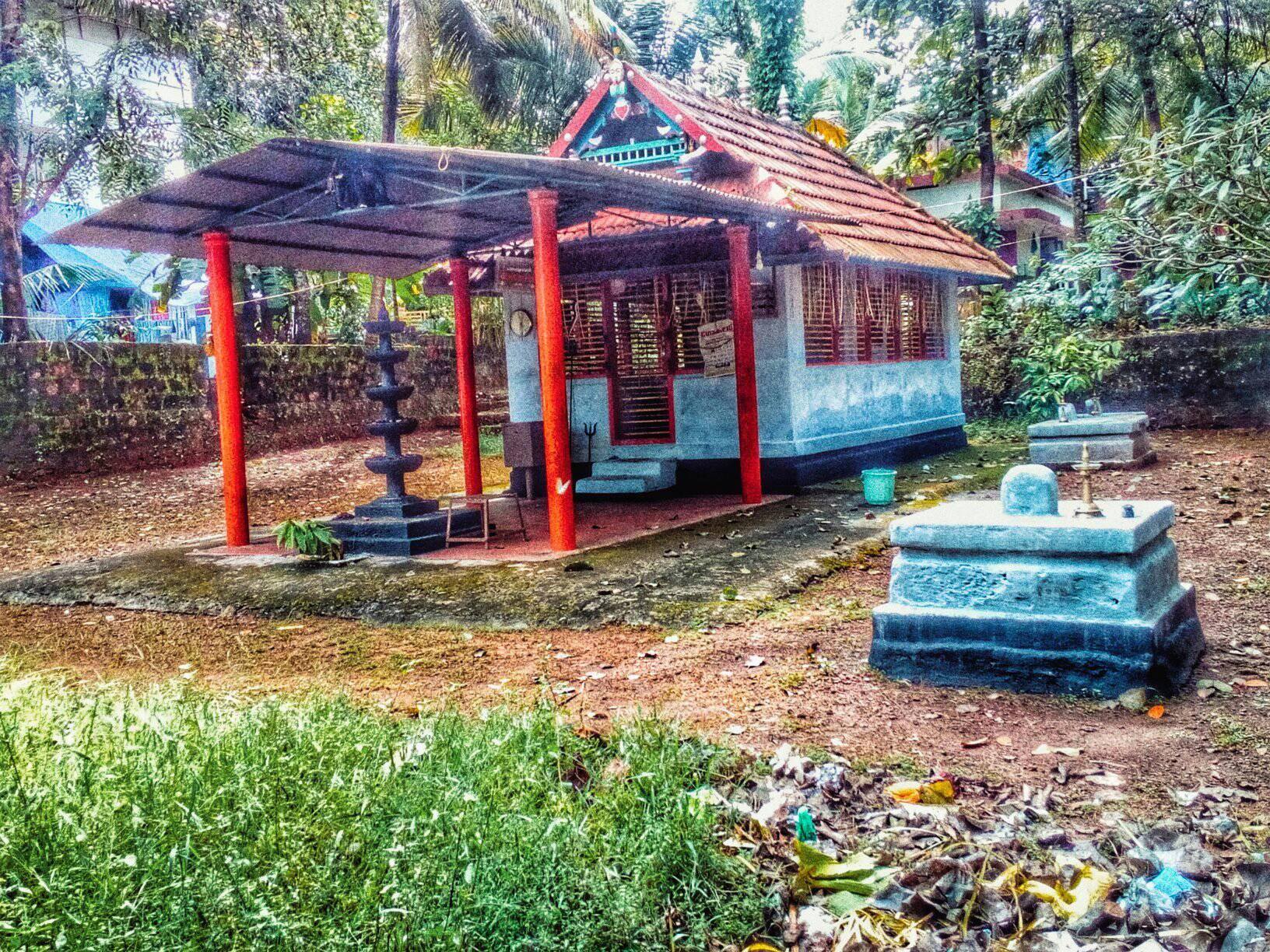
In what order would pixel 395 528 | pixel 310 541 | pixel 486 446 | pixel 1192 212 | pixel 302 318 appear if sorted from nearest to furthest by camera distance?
pixel 1192 212 → pixel 310 541 → pixel 395 528 → pixel 486 446 → pixel 302 318

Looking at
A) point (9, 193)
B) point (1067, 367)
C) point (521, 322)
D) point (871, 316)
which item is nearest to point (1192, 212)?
point (871, 316)

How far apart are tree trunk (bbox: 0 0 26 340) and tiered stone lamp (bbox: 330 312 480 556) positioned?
24.3 ft

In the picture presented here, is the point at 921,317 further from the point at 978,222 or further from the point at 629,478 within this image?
the point at 978,222

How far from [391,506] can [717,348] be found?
3962mm

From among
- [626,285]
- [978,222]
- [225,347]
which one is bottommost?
[225,347]

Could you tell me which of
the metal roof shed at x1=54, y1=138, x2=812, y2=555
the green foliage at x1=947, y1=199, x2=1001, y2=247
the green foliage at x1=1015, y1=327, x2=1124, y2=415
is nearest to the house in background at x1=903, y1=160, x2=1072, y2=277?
Answer: the green foliage at x1=947, y1=199, x2=1001, y2=247

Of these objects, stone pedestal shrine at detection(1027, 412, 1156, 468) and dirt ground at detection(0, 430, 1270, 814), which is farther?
stone pedestal shrine at detection(1027, 412, 1156, 468)

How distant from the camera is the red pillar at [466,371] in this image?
11.2m

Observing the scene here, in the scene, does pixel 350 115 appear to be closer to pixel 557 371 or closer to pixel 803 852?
pixel 557 371

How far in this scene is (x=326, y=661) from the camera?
598 cm

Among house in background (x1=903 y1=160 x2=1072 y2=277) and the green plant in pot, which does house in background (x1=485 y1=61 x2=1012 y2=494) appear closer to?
the green plant in pot

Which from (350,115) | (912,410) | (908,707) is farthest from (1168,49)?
(908,707)

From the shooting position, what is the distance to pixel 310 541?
8422mm

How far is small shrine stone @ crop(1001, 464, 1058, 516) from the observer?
5.02m
